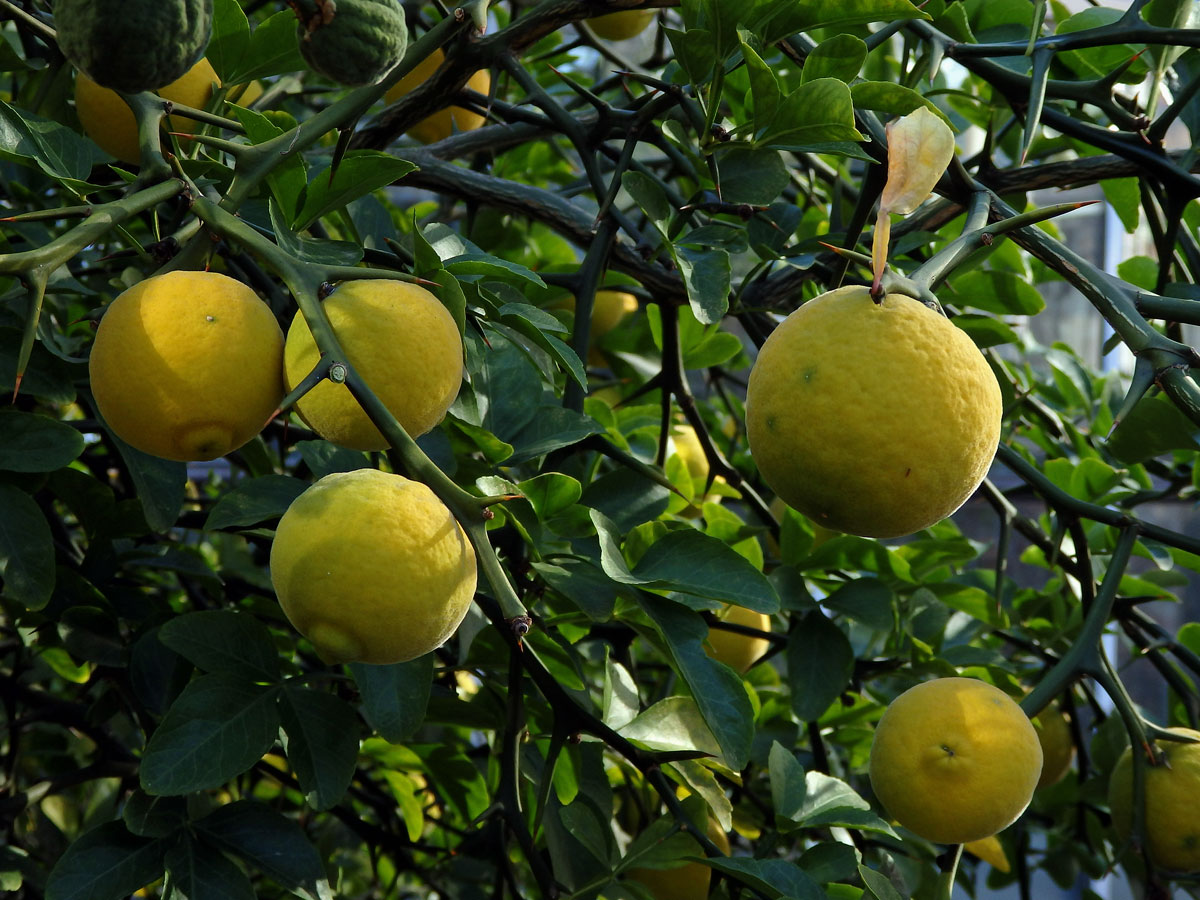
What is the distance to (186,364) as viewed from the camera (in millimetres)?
503

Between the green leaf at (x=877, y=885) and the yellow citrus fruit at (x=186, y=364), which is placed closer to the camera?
the yellow citrus fruit at (x=186, y=364)

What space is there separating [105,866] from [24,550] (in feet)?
0.73

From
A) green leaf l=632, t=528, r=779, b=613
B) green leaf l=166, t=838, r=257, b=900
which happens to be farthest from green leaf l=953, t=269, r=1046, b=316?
green leaf l=166, t=838, r=257, b=900

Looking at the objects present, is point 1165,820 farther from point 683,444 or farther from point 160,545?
point 160,545

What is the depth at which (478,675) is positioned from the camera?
948 mm

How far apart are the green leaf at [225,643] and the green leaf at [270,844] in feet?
0.36

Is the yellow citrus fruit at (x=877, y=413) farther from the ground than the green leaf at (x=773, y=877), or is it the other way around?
the yellow citrus fruit at (x=877, y=413)

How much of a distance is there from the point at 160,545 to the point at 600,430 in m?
0.47

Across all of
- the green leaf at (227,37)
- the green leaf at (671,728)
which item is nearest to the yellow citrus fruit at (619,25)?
the green leaf at (227,37)

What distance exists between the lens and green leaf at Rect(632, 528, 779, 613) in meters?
0.69

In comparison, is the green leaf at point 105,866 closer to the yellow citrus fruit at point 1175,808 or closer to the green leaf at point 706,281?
the green leaf at point 706,281

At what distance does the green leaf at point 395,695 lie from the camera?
0.73 m

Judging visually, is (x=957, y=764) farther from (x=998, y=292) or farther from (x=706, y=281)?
(x=998, y=292)

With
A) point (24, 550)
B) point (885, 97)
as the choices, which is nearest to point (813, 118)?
point (885, 97)
